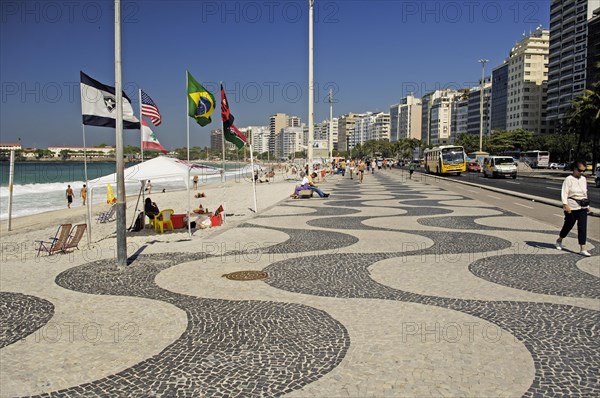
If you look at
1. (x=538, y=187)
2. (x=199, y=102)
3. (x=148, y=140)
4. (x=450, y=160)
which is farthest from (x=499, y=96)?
(x=148, y=140)

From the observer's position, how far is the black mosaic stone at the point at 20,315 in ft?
17.6

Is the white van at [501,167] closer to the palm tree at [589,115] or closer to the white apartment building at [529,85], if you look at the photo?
the palm tree at [589,115]

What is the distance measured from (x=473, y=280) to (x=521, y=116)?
13785cm

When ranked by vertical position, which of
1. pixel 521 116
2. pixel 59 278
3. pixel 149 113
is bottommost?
pixel 59 278

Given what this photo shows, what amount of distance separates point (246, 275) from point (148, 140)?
7.64 metres

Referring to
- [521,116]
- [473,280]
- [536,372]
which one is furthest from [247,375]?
[521,116]

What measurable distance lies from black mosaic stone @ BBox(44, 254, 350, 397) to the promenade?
0.02m

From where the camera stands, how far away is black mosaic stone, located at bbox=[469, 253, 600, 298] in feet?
22.8

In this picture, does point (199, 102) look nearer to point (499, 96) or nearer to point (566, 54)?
point (566, 54)

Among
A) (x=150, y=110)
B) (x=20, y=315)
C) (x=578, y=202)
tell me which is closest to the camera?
(x=20, y=315)

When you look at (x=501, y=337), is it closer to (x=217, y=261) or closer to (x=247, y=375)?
(x=247, y=375)

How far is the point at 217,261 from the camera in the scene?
9.11 metres

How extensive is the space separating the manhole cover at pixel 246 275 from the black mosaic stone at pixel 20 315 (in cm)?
254

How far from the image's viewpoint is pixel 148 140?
14.2 m
